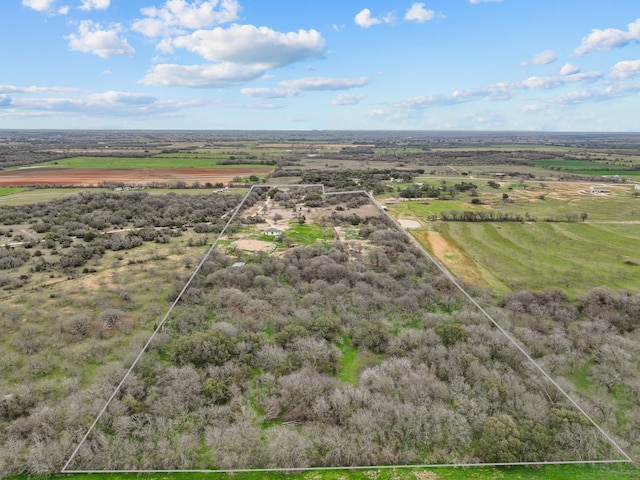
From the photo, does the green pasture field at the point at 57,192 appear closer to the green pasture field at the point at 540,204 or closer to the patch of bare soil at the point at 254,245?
the patch of bare soil at the point at 254,245

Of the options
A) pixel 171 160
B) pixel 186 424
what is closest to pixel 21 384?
pixel 186 424

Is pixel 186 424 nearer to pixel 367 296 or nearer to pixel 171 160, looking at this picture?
pixel 367 296

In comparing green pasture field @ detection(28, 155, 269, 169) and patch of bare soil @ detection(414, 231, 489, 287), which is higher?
green pasture field @ detection(28, 155, 269, 169)

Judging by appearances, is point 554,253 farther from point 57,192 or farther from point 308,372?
point 57,192

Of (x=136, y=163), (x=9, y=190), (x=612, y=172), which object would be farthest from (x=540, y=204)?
(x=136, y=163)

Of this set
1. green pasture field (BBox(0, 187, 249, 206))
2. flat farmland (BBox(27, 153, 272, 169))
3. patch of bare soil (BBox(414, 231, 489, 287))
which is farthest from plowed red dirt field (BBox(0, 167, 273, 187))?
patch of bare soil (BBox(414, 231, 489, 287))

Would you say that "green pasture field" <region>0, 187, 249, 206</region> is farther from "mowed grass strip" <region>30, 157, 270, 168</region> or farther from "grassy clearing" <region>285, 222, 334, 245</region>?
"mowed grass strip" <region>30, 157, 270, 168</region>
